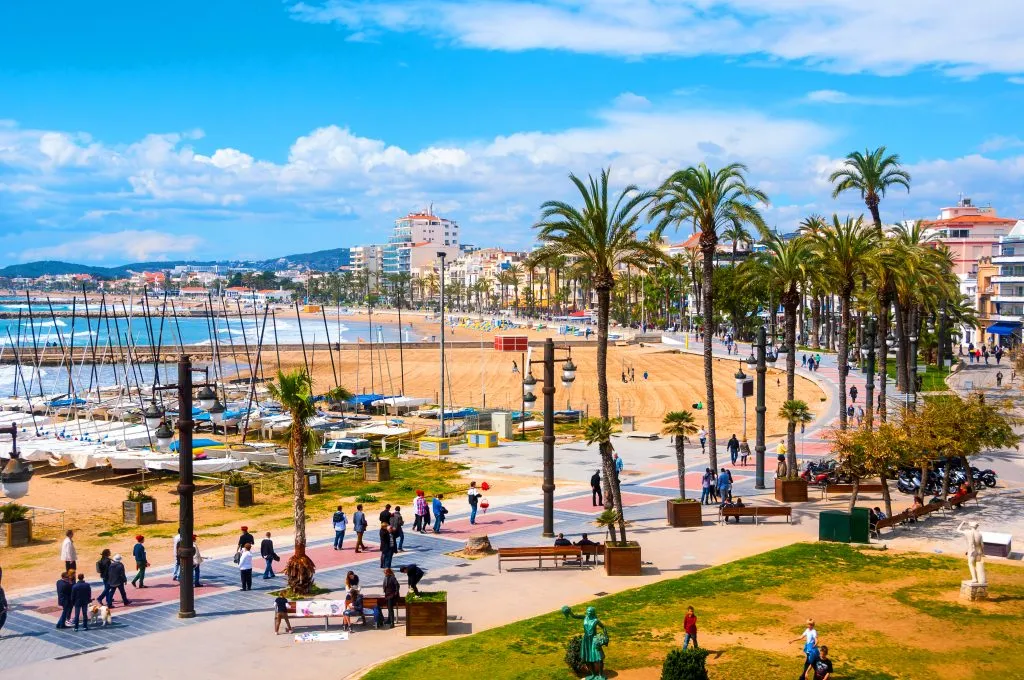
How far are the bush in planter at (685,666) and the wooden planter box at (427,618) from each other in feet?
18.1

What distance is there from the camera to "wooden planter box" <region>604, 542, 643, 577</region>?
23062 millimetres

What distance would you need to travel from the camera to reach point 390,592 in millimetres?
19469

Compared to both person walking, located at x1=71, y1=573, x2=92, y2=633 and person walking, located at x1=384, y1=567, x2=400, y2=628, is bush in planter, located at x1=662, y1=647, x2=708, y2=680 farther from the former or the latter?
person walking, located at x1=71, y1=573, x2=92, y2=633

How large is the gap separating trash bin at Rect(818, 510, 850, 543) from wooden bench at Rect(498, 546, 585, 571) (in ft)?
23.4

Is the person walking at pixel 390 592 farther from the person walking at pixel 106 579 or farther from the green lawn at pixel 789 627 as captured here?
the person walking at pixel 106 579

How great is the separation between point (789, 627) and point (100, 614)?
14.0 m

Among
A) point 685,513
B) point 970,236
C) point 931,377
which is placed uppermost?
point 970,236

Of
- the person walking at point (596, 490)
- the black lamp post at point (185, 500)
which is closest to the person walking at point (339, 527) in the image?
the black lamp post at point (185, 500)

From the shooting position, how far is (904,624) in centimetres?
1870

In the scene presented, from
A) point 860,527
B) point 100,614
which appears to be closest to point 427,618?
point 100,614

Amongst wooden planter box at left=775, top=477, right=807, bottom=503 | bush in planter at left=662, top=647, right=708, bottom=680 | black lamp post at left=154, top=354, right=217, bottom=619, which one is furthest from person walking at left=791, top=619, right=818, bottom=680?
wooden planter box at left=775, top=477, right=807, bottom=503

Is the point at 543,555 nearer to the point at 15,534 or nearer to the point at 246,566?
the point at 246,566

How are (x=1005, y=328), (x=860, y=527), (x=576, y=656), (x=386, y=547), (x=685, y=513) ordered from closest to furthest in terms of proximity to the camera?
(x=576, y=656) < (x=386, y=547) < (x=860, y=527) < (x=685, y=513) < (x=1005, y=328)

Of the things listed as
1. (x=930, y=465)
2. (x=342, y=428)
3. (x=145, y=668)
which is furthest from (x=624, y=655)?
(x=342, y=428)
